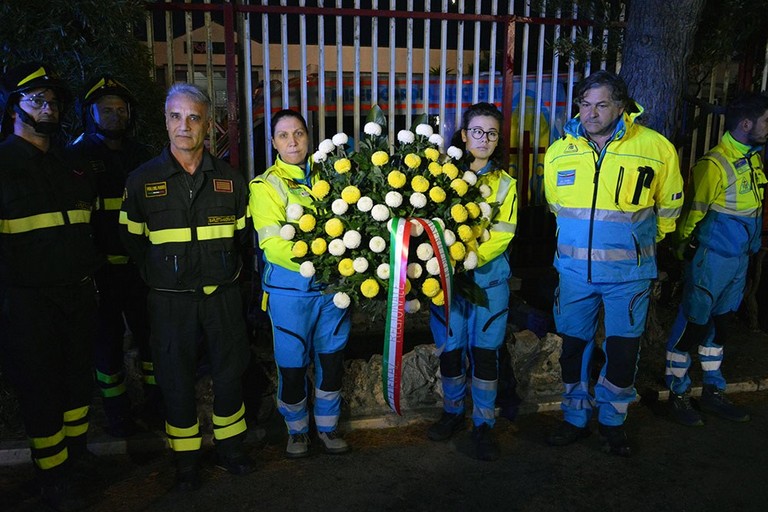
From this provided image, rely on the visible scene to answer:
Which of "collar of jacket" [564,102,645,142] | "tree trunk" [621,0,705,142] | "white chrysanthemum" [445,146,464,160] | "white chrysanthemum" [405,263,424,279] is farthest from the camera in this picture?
"tree trunk" [621,0,705,142]

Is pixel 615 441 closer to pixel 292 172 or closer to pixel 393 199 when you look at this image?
pixel 393 199

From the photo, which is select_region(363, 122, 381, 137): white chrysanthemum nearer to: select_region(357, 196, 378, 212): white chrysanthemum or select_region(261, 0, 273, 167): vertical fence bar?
select_region(357, 196, 378, 212): white chrysanthemum

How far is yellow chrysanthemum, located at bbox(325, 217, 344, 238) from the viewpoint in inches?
129

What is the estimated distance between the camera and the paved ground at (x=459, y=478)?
346 cm

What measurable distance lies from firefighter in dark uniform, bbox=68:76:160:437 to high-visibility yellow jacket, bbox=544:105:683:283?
2.83 m

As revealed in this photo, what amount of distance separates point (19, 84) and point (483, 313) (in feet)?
9.46

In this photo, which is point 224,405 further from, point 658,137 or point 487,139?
point 658,137

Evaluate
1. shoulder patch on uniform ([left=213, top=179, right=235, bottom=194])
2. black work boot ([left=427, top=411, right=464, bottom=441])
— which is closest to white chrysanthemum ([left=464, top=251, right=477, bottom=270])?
black work boot ([left=427, top=411, right=464, bottom=441])

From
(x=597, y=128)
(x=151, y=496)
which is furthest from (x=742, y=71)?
(x=151, y=496)

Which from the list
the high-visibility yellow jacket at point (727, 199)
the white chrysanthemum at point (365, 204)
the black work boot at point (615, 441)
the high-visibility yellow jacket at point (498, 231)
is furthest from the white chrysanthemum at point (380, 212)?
the high-visibility yellow jacket at point (727, 199)

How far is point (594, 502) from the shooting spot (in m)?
3.48

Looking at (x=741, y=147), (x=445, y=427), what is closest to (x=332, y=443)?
(x=445, y=427)

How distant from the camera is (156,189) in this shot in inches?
135

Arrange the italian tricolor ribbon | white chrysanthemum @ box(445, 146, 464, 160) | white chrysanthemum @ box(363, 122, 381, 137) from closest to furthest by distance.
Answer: the italian tricolor ribbon < white chrysanthemum @ box(363, 122, 381, 137) < white chrysanthemum @ box(445, 146, 464, 160)
